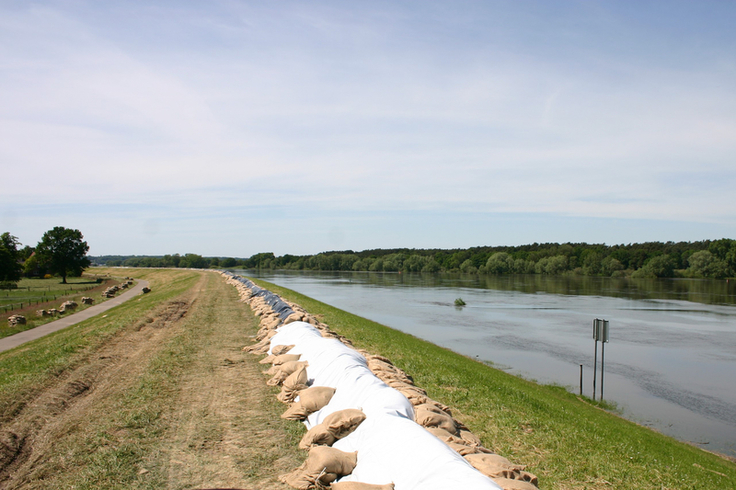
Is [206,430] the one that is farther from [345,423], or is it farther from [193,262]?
[193,262]

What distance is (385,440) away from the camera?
532cm

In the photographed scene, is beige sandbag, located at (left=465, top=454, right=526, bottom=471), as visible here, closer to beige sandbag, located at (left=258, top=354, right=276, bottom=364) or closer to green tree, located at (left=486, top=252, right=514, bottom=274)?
beige sandbag, located at (left=258, top=354, right=276, bottom=364)

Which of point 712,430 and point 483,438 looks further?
point 712,430

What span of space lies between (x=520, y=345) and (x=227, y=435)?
18.3m

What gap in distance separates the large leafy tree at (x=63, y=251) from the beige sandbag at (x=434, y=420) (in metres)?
83.3

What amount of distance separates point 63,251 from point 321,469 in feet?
286

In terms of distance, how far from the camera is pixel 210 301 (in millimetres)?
27656

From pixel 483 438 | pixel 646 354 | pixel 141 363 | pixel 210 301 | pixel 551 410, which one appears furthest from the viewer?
pixel 210 301

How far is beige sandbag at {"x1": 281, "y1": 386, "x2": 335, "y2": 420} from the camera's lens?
721cm

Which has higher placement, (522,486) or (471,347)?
(522,486)

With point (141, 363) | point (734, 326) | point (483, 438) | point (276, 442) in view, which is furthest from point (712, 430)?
point (734, 326)

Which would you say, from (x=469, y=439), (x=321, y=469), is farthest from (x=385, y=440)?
(x=469, y=439)

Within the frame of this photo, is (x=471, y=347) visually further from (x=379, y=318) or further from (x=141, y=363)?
(x=141, y=363)

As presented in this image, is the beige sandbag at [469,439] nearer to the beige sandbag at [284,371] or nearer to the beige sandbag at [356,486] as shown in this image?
the beige sandbag at [356,486]
